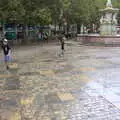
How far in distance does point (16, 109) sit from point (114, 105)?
8.58ft

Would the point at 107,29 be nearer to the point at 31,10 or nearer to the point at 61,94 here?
the point at 31,10

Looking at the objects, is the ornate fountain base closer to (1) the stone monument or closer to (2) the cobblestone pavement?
(1) the stone monument

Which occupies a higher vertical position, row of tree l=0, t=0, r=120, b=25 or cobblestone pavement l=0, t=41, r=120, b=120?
row of tree l=0, t=0, r=120, b=25

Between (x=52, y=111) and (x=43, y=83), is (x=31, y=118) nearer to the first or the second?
(x=52, y=111)

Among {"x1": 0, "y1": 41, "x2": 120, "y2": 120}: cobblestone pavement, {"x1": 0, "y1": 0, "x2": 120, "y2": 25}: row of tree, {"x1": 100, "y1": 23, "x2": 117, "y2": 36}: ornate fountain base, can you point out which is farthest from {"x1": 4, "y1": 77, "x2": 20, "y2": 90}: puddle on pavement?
{"x1": 100, "y1": 23, "x2": 117, "y2": 36}: ornate fountain base

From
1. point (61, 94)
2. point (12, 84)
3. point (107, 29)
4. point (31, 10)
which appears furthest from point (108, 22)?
point (61, 94)

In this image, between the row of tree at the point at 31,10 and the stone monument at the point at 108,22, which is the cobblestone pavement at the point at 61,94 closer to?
the row of tree at the point at 31,10

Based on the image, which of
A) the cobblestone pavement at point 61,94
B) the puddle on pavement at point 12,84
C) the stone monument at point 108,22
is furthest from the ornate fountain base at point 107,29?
the puddle on pavement at point 12,84

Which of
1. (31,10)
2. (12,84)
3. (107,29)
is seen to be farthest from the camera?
(31,10)

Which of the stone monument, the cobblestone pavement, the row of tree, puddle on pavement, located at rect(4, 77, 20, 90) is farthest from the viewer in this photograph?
the stone monument

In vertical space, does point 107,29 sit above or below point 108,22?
below

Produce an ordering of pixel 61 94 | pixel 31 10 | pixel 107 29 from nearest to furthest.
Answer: pixel 61 94, pixel 107 29, pixel 31 10

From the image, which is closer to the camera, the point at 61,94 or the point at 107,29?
the point at 61,94

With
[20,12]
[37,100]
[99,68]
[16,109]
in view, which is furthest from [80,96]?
[20,12]
